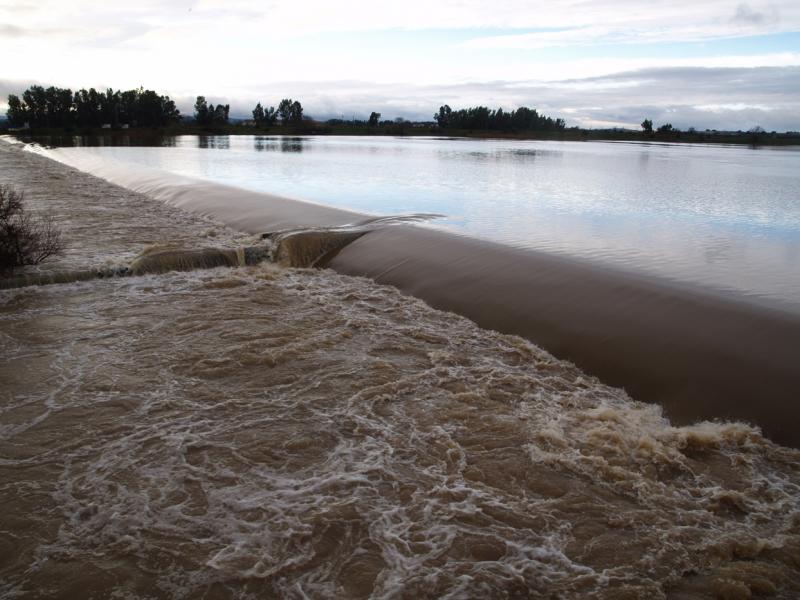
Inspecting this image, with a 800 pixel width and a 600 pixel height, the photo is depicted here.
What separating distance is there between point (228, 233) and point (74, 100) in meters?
107

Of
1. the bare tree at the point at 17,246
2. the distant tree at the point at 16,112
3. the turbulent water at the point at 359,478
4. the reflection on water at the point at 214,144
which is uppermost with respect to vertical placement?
the distant tree at the point at 16,112

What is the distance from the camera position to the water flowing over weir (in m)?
5.98

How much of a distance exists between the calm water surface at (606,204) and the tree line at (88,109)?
254ft

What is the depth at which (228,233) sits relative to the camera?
14227mm

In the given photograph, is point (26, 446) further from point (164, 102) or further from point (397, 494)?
point (164, 102)

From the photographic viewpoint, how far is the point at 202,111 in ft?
A: 359

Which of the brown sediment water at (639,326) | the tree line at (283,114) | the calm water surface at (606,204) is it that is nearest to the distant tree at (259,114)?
the tree line at (283,114)

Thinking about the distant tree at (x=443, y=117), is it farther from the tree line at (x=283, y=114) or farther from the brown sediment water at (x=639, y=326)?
the brown sediment water at (x=639, y=326)

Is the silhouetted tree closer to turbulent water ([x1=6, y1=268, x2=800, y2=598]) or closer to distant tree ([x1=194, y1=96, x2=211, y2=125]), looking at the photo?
distant tree ([x1=194, y1=96, x2=211, y2=125])

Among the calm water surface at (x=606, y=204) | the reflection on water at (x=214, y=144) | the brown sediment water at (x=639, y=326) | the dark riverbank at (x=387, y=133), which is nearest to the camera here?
the brown sediment water at (x=639, y=326)

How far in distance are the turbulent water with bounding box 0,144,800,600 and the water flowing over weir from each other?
0.36m

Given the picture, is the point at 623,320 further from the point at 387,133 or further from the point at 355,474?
the point at 387,133

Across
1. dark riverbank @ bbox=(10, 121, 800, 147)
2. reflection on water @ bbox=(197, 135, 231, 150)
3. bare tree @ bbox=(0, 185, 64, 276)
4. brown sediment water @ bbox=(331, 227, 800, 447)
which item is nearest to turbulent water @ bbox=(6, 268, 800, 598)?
brown sediment water @ bbox=(331, 227, 800, 447)

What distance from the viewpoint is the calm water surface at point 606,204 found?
10.4 m
